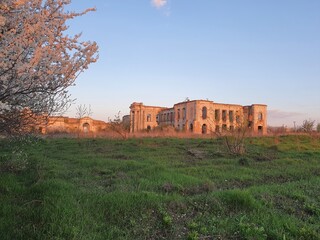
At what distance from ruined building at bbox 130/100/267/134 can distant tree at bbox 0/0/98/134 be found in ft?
132

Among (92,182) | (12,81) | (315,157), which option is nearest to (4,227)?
(12,81)

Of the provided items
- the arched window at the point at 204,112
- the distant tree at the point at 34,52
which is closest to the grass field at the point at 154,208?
the distant tree at the point at 34,52

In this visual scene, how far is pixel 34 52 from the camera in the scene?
4.01 m

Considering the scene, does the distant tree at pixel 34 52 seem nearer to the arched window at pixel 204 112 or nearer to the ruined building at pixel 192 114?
the ruined building at pixel 192 114

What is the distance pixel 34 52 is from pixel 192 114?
49979 mm

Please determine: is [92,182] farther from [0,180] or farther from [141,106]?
[141,106]

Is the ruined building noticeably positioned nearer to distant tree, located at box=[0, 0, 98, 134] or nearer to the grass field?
the grass field

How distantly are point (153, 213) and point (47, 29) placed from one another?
3.34 m

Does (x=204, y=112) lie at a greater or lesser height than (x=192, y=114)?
greater

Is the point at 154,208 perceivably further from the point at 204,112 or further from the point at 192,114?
the point at 204,112

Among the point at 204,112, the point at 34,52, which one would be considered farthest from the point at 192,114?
the point at 34,52

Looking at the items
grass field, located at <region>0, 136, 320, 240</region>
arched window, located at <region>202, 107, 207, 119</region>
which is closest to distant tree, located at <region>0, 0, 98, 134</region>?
grass field, located at <region>0, 136, 320, 240</region>

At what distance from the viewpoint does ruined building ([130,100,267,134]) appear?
5206 centimetres

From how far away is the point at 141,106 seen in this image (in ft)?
207
